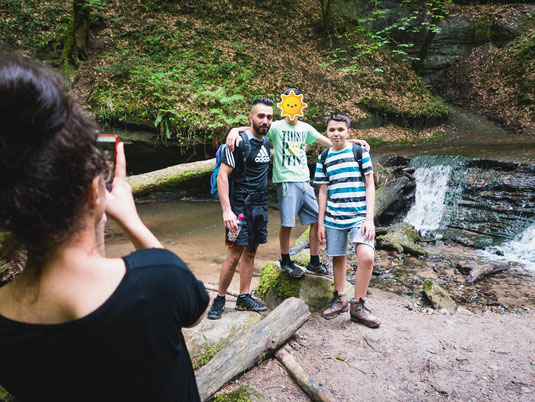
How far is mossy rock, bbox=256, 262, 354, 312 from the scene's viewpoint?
158 inches

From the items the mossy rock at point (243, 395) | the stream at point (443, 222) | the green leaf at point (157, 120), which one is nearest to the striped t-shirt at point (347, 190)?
the mossy rock at point (243, 395)

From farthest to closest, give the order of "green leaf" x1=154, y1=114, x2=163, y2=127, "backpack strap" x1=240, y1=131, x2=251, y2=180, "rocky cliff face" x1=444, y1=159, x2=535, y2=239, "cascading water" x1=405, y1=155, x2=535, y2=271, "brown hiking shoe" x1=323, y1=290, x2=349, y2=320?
1. "green leaf" x1=154, y1=114, x2=163, y2=127
2. "rocky cliff face" x1=444, y1=159, x2=535, y2=239
3. "cascading water" x1=405, y1=155, x2=535, y2=271
4. "brown hiking shoe" x1=323, y1=290, x2=349, y2=320
5. "backpack strap" x1=240, y1=131, x2=251, y2=180

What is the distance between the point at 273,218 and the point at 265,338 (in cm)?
615

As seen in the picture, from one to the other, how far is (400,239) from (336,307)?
412 centimetres

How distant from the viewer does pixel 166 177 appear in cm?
477

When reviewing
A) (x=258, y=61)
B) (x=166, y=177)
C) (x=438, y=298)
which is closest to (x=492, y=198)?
(x=438, y=298)

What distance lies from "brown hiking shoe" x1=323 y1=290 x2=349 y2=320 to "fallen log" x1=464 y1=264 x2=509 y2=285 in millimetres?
3053

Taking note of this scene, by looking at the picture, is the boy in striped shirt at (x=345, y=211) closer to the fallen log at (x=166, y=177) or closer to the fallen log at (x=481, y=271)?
the fallen log at (x=166, y=177)

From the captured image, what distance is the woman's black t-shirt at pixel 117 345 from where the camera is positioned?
30.5 inches

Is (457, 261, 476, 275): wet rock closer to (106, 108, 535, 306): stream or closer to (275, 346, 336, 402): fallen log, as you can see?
(106, 108, 535, 306): stream

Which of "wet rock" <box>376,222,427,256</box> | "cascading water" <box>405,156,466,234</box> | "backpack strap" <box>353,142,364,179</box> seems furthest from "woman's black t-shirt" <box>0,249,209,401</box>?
"cascading water" <box>405,156,466,234</box>

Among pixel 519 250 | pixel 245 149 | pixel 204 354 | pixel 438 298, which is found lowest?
pixel 519 250

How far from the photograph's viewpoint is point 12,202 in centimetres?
69

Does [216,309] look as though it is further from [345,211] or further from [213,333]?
[345,211]
